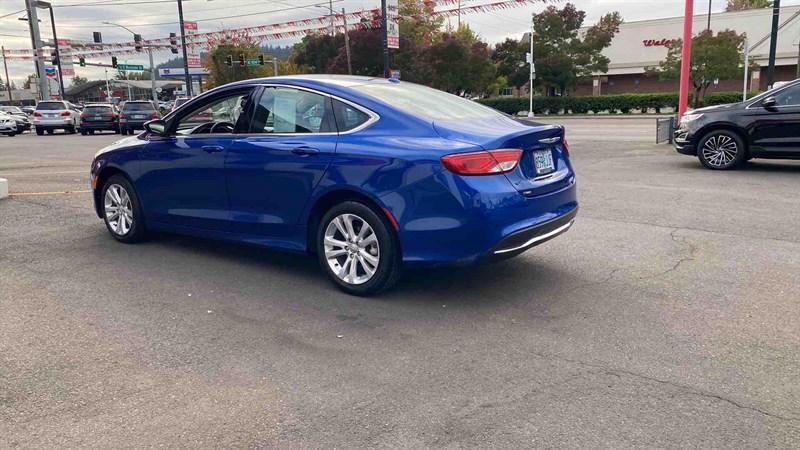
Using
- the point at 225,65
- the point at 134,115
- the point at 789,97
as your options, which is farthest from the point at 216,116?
the point at 225,65

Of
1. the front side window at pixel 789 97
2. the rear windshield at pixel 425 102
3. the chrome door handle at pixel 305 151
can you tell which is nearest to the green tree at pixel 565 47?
the front side window at pixel 789 97

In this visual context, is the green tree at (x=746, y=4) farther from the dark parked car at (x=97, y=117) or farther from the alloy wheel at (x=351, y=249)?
the alloy wheel at (x=351, y=249)

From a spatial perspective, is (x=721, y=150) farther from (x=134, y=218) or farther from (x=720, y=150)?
(x=134, y=218)

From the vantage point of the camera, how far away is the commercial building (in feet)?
153

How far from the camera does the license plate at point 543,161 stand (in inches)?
190

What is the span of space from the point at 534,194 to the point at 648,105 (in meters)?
39.5

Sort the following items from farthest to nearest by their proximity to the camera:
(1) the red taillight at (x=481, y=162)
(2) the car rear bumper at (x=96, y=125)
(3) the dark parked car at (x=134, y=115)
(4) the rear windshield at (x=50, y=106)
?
(4) the rear windshield at (x=50, y=106), (2) the car rear bumper at (x=96, y=125), (3) the dark parked car at (x=134, y=115), (1) the red taillight at (x=481, y=162)

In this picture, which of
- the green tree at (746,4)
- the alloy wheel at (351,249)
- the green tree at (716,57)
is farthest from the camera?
the green tree at (746,4)

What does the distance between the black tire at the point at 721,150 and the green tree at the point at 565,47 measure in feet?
119

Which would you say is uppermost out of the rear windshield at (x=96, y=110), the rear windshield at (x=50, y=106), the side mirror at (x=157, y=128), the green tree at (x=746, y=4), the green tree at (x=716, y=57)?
the green tree at (x=746, y=4)

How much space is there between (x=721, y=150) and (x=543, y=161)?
7526 mm

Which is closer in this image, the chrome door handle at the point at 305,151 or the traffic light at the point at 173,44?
the chrome door handle at the point at 305,151

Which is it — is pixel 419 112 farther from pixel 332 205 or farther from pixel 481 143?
pixel 332 205

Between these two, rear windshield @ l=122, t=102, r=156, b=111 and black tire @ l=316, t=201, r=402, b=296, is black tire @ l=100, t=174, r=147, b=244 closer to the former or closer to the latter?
black tire @ l=316, t=201, r=402, b=296
